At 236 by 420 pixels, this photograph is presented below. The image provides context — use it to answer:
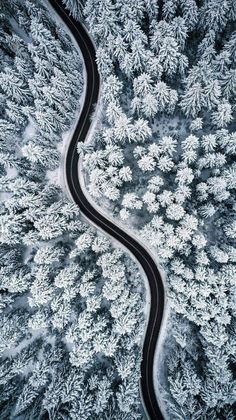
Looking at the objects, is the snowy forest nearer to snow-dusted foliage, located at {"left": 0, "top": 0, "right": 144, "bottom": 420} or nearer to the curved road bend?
snow-dusted foliage, located at {"left": 0, "top": 0, "right": 144, "bottom": 420}

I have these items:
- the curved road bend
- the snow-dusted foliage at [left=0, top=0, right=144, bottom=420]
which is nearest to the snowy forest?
the snow-dusted foliage at [left=0, top=0, right=144, bottom=420]

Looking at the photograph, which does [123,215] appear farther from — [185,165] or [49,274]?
[49,274]

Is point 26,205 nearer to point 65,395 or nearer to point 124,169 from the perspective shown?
point 124,169

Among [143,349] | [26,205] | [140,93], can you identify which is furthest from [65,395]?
[140,93]

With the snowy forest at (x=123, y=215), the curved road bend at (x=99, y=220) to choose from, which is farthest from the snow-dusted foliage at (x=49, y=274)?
the curved road bend at (x=99, y=220)

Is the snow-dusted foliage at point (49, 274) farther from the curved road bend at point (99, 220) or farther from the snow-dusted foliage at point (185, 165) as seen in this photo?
the snow-dusted foliage at point (185, 165)

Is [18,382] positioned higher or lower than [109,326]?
lower
